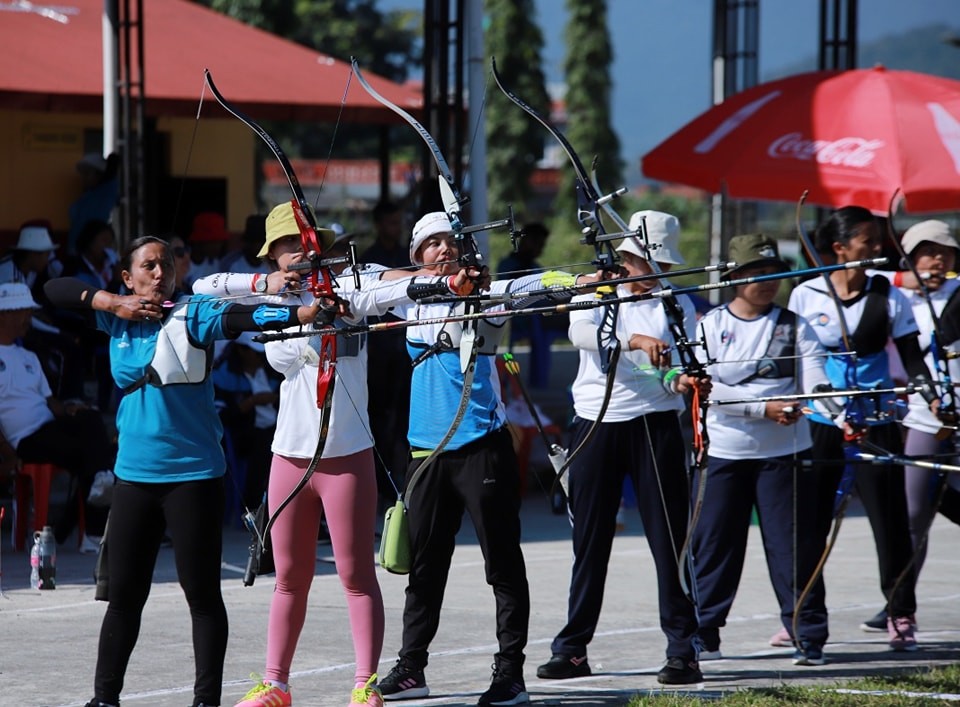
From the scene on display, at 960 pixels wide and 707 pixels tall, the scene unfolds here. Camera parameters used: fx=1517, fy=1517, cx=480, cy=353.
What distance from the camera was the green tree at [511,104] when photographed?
44.2 m

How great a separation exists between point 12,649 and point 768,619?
3334 mm

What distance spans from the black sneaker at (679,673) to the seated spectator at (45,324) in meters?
4.36

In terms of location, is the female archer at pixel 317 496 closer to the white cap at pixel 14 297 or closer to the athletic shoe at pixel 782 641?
the athletic shoe at pixel 782 641

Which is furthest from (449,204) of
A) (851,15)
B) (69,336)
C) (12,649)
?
(851,15)

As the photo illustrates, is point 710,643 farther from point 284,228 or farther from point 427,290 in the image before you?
point 284,228

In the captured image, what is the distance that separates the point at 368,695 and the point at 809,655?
2033 millimetres

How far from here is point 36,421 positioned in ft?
26.5

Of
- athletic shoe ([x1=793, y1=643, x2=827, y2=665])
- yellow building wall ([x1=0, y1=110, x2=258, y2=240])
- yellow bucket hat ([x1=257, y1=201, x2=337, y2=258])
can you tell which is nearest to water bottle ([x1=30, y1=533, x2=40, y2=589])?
yellow bucket hat ([x1=257, y1=201, x2=337, y2=258])

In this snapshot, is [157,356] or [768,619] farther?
[768,619]

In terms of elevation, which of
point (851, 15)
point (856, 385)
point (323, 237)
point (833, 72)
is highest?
point (851, 15)

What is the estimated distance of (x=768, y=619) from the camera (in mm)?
6996

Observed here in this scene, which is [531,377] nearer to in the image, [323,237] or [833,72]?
[833,72]

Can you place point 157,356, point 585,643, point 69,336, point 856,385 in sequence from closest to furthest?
point 157,356
point 585,643
point 856,385
point 69,336

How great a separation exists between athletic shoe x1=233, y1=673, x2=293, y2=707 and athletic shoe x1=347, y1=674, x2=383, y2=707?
22 centimetres
